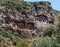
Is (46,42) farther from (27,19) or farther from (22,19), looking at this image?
(27,19)

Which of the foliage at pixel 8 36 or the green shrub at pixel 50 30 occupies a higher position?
the green shrub at pixel 50 30

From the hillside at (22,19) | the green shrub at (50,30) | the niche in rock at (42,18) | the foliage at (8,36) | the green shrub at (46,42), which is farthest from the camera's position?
the niche in rock at (42,18)

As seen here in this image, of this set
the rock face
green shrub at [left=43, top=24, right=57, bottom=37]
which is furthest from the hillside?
green shrub at [left=43, top=24, right=57, bottom=37]

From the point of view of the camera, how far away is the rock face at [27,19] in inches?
2174

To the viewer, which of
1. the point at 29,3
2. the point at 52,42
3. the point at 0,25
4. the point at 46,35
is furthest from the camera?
the point at 29,3

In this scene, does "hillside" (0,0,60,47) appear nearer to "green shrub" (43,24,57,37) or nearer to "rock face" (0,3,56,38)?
"rock face" (0,3,56,38)

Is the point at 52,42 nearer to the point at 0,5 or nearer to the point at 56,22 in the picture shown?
the point at 56,22

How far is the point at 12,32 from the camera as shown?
54.9 meters

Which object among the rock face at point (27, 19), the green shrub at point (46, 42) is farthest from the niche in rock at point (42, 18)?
the green shrub at point (46, 42)

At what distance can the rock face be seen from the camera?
181 ft

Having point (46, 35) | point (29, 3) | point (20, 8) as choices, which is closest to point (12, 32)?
point (20, 8)

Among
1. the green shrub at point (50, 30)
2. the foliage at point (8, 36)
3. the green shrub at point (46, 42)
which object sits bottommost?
the foliage at point (8, 36)

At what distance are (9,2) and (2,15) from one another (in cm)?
631

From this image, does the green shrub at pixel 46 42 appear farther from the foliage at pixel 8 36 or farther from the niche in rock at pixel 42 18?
the niche in rock at pixel 42 18
